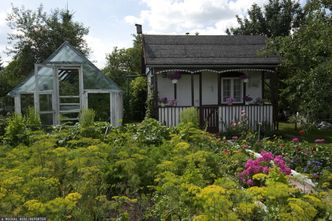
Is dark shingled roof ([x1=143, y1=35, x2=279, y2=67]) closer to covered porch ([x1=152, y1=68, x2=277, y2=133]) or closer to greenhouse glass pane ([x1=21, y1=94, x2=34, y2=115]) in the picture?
covered porch ([x1=152, y1=68, x2=277, y2=133])

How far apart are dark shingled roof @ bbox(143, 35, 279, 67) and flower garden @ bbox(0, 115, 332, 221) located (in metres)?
8.24

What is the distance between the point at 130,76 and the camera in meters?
22.1

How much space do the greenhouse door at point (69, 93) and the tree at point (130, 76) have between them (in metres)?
5.56

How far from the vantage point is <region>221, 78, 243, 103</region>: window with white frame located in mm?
17031

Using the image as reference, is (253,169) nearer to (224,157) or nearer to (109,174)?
(224,157)

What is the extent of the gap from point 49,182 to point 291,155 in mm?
5507

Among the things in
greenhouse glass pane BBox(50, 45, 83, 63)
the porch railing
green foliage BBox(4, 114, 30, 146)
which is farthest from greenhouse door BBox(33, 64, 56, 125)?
green foliage BBox(4, 114, 30, 146)

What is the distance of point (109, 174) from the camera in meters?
4.99

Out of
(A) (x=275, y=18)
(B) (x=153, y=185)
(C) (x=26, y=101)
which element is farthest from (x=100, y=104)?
(A) (x=275, y=18)

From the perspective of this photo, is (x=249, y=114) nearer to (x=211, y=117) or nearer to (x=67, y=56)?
(x=211, y=117)

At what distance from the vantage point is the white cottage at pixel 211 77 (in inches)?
581

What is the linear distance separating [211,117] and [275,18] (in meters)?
13.1

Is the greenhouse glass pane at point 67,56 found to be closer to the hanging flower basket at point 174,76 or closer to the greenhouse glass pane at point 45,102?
the greenhouse glass pane at point 45,102

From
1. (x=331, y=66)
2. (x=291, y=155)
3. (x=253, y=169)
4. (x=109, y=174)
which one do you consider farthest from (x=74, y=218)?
(x=331, y=66)
